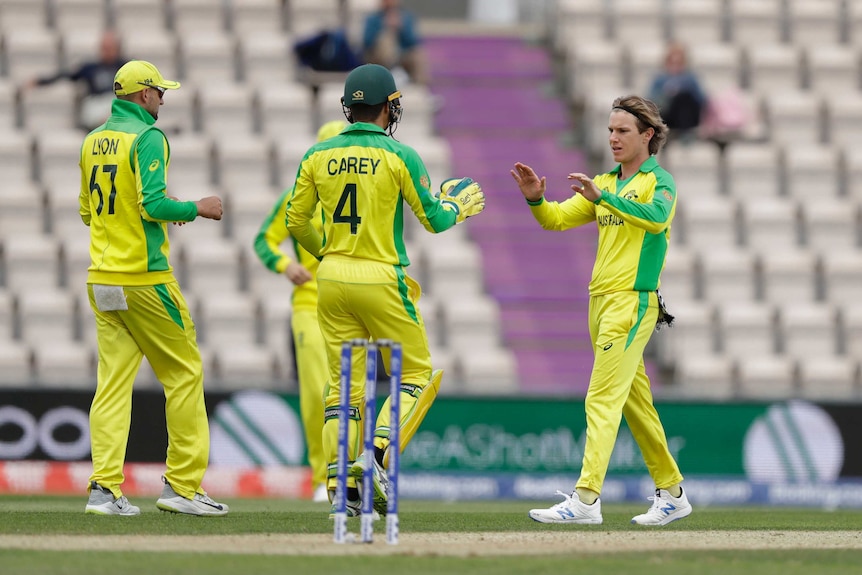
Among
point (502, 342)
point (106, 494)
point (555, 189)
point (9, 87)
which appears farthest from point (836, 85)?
point (106, 494)

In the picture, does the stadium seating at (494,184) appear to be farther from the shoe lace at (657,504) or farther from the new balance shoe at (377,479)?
the new balance shoe at (377,479)

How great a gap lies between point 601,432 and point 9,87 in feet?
31.4

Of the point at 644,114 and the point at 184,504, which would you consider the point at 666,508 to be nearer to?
the point at 644,114

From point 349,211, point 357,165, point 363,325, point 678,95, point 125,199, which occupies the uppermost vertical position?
point 678,95

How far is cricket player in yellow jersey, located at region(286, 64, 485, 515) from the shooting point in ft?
23.7

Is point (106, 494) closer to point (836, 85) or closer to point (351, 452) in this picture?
point (351, 452)

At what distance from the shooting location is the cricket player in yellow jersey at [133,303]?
25.2 feet

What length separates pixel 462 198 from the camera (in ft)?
24.9

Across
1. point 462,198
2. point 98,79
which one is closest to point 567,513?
point 462,198

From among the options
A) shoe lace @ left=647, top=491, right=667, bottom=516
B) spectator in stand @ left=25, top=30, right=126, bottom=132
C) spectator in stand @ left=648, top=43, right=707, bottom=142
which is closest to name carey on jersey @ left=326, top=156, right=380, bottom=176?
shoe lace @ left=647, top=491, right=667, bottom=516

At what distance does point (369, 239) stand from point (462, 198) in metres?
0.63

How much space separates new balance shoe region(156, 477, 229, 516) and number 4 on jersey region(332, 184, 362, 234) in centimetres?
174

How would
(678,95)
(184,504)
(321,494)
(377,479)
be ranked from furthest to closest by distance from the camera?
(678,95), (321,494), (184,504), (377,479)

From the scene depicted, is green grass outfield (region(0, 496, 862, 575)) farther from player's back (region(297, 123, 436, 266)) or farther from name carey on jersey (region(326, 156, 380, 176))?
name carey on jersey (region(326, 156, 380, 176))
